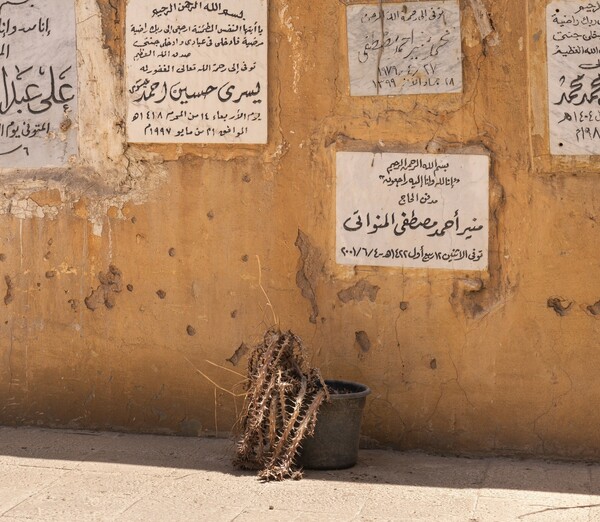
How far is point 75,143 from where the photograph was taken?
6.15 m

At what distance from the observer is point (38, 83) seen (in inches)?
244

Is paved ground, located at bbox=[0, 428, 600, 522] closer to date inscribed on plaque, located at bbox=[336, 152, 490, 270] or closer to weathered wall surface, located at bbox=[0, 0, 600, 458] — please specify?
weathered wall surface, located at bbox=[0, 0, 600, 458]

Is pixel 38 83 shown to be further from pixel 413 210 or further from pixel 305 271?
pixel 413 210

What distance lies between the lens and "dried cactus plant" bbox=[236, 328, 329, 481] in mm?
5125

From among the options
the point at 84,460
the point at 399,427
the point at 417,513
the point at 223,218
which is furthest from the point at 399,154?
the point at 84,460

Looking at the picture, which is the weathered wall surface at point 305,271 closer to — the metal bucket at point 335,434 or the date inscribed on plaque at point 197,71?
the date inscribed on plaque at point 197,71

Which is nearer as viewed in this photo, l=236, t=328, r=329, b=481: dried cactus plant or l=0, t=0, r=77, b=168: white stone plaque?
l=236, t=328, r=329, b=481: dried cactus plant

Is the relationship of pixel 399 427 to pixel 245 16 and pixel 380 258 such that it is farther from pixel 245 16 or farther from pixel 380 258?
pixel 245 16

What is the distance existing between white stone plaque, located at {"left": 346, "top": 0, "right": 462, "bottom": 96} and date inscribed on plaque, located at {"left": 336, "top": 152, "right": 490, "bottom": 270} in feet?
1.21

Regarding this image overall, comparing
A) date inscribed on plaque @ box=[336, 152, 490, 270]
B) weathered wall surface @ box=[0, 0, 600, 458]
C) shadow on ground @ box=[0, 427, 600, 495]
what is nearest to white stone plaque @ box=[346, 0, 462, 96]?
weathered wall surface @ box=[0, 0, 600, 458]

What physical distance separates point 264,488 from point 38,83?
2.79 meters

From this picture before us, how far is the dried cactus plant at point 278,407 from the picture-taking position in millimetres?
5125

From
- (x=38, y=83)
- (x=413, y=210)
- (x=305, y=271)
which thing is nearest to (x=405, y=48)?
(x=413, y=210)

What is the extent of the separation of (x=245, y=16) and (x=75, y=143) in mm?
1258
